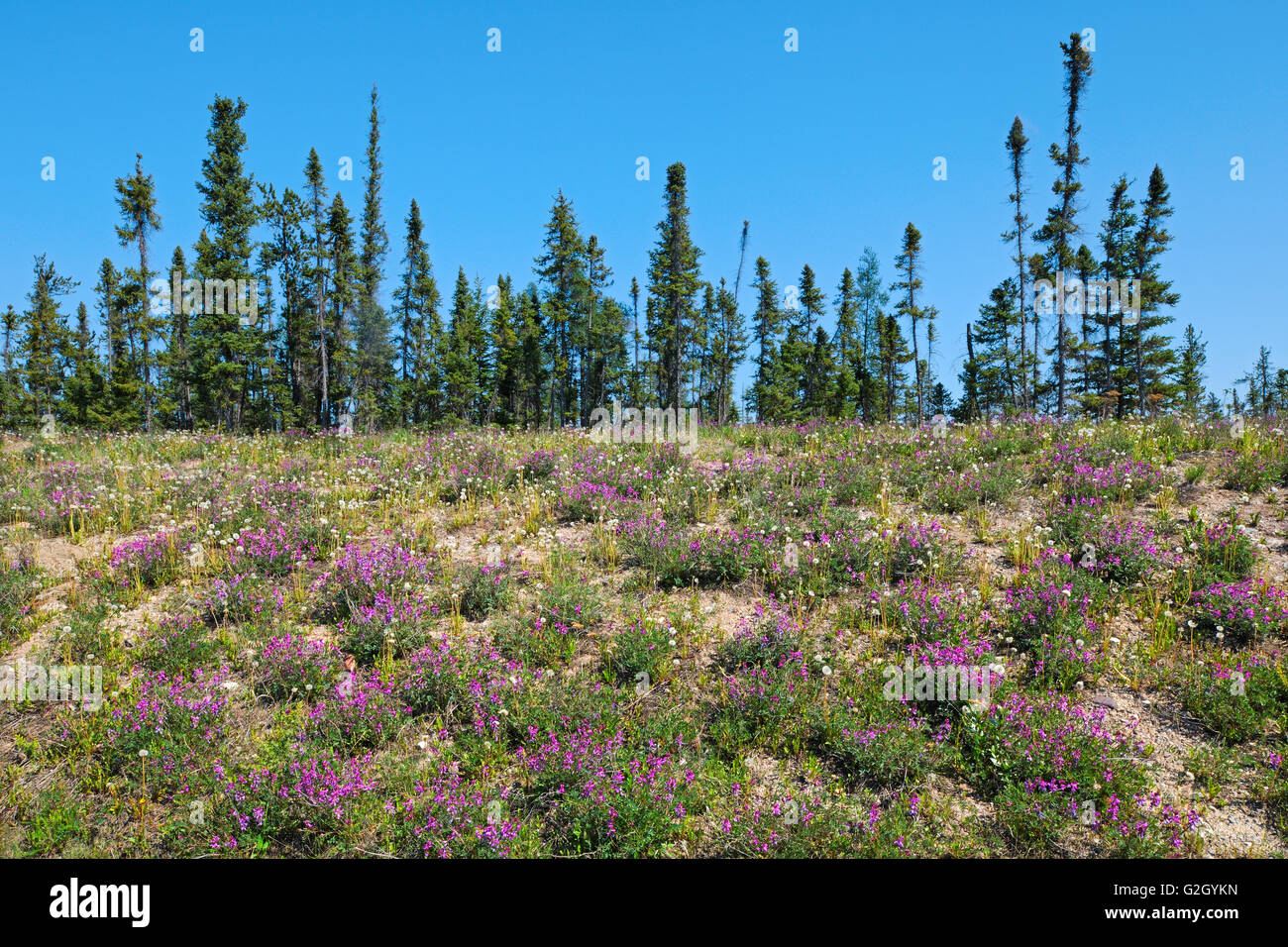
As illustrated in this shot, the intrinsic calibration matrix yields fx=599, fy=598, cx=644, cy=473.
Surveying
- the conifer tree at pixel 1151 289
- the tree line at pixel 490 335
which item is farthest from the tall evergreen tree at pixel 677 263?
the conifer tree at pixel 1151 289

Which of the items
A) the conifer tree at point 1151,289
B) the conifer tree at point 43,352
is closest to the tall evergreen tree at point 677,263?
the conifer tree at point 1151,289

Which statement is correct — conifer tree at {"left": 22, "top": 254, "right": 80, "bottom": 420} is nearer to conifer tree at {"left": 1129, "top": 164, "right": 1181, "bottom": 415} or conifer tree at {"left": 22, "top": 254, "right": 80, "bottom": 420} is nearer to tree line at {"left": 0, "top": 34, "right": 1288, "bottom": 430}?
tree line at {"left": 0, "top": 34, "right": 1288, "bottom": 430}

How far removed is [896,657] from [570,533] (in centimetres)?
490

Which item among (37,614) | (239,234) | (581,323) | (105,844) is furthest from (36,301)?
(105,844)

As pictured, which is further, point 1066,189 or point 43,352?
point 43,352

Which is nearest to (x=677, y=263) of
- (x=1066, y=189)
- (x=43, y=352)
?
(x=1066, y=189)

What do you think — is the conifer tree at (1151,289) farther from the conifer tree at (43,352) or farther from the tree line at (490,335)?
the conifer tree at (43,352)

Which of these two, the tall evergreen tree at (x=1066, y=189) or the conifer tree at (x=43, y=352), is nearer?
the tall evergreen tree at (x=1066, y=189)

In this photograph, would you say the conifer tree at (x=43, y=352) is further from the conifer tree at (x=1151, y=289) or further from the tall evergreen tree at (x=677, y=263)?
the conifer tree at (x=1151, y=289)

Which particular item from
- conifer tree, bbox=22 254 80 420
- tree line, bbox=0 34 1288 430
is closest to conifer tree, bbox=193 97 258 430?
tree line, bbox=0 34 1288 430

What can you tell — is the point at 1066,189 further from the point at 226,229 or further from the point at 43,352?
the point at 43,352

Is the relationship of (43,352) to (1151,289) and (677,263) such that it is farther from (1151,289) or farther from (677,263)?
(1151,289)

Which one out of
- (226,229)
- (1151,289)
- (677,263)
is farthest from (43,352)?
(1151,289)

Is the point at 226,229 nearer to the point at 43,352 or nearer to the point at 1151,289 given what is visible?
the point at 43,352
